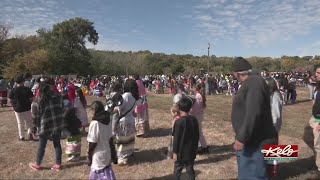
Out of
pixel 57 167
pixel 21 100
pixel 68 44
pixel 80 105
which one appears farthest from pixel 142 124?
pixel 68 44

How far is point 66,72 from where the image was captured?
183ft

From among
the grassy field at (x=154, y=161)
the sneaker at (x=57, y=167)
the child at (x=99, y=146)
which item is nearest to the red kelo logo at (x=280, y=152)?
the child at (x=99, y=146)

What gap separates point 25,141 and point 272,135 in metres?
7.50

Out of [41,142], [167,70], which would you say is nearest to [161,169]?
[41,142]

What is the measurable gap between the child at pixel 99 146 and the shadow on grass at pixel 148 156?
219 centimetres

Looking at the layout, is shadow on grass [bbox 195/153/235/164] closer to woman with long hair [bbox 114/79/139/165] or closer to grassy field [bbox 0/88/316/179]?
grassy field [bbox 0/88/316/179]

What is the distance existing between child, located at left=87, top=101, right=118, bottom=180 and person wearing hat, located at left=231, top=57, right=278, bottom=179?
2.18 meters

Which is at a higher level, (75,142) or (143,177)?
(75,142)

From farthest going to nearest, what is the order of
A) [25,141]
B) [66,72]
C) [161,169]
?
[66,72] → [25,141] → [161,169]

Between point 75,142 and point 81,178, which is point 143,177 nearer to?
point 81,178

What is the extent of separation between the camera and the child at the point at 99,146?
218 inches

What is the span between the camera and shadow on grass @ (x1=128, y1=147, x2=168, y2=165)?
26.1 feet

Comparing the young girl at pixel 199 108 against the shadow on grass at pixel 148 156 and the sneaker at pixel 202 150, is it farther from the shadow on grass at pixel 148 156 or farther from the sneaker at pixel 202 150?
the shadow on grass at pixel 148 156

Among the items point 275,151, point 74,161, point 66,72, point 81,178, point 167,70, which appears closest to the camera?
point 275,151
